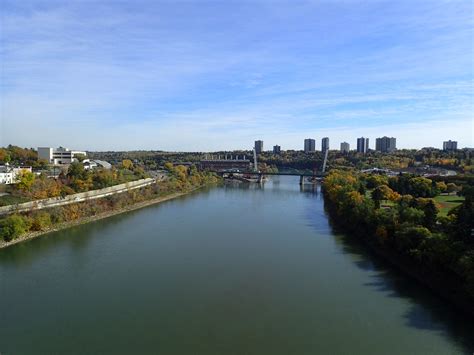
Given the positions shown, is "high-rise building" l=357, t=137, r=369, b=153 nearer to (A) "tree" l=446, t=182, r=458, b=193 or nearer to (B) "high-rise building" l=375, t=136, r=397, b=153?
(B) "high-rise building" l=375, t=136, r=397, b=153

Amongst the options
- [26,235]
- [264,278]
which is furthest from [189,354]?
[26,235]

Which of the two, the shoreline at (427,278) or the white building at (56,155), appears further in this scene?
the white building at (56,155)

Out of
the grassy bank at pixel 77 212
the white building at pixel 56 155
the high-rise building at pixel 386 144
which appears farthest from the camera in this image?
the high-rise building at pixel 386 144

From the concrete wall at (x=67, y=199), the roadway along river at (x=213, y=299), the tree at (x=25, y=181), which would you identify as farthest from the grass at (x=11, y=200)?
the roadway along river at (x=213, y=299)

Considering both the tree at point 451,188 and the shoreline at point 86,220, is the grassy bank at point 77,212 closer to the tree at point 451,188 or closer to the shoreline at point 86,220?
the shoreline at point 86,220

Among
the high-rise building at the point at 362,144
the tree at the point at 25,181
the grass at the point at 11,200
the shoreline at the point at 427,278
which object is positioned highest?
the high-rise building at the point at 362,144

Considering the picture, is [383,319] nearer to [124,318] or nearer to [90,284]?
[124,318]

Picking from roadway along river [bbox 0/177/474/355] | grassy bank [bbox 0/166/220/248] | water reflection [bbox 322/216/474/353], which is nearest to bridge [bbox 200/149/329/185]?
grassy bank [bbox 0/166/220/248]
